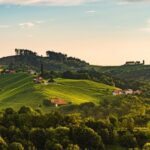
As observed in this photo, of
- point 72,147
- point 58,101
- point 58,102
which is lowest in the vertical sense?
point 72,147

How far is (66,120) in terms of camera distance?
357ft

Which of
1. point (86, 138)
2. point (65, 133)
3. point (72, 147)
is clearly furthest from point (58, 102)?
point (72, 147)

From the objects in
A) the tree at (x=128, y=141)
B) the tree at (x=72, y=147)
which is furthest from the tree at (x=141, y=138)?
the tree at (x=72, y=147)

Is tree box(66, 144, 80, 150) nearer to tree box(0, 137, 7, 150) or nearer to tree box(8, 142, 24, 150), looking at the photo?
tree box(8, 142, 24, 150)

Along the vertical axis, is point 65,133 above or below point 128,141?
above

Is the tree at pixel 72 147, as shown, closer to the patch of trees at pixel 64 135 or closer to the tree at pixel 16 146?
the patch of trees at pixel 64 135

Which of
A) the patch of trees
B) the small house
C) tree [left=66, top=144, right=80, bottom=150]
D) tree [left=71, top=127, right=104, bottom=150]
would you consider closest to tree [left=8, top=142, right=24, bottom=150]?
the patch of trees

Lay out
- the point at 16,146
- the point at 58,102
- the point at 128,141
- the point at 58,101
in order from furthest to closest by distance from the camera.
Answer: the point at 58,101 < the point at 58,102 < the point at 128,141 < the point at 16,146

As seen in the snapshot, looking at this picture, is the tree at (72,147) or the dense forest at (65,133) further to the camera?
the dense forest at (65,133)

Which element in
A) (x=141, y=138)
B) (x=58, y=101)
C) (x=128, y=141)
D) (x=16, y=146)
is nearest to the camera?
(x=16, y=146)

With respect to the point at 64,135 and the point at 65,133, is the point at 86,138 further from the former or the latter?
the point at 64,135

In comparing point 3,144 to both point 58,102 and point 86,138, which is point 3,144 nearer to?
point 86,138

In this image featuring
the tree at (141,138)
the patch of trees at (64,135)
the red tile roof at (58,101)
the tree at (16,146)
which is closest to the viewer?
the tree at (16,146)

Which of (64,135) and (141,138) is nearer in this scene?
(64,135)
